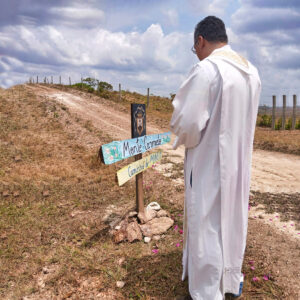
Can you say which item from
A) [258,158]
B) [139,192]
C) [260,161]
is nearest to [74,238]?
[139,192]

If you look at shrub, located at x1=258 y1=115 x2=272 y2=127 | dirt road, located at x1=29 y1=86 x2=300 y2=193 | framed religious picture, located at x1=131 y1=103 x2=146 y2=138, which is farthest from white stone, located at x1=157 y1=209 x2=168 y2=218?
shrub, located at x1=258 y1=115 x2=272 y2=127

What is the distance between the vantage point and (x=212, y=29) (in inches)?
86.0

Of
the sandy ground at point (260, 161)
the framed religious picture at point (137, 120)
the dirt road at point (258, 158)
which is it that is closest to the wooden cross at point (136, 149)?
the framed religious picture at point (137, 120)

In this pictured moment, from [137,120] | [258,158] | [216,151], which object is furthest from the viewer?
[258,158]

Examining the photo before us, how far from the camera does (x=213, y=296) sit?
2.18 m

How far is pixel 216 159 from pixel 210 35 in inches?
36.5

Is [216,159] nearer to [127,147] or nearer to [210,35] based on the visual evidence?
[210,35]

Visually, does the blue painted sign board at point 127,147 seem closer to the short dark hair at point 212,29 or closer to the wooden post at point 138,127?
the wooden post at point 138,127

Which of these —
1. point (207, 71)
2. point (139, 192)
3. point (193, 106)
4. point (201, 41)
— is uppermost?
point (201, 41)

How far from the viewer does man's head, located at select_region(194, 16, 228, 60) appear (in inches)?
85.9

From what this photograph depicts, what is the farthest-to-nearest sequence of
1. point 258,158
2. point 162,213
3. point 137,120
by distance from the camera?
point 258,158 → point 162,213 → point 137,120

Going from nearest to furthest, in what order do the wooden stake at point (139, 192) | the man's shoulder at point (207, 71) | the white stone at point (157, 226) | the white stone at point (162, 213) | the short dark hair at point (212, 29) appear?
the man's shoulder at point (207, 71) → the short dark hair at point (212, 29) → the white stone at point (157, 226) → the wooden stake at point (139, 192) → the white stone at point (162, 213)

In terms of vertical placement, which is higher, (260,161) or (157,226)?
(260,161)

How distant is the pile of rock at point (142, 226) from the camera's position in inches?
146
